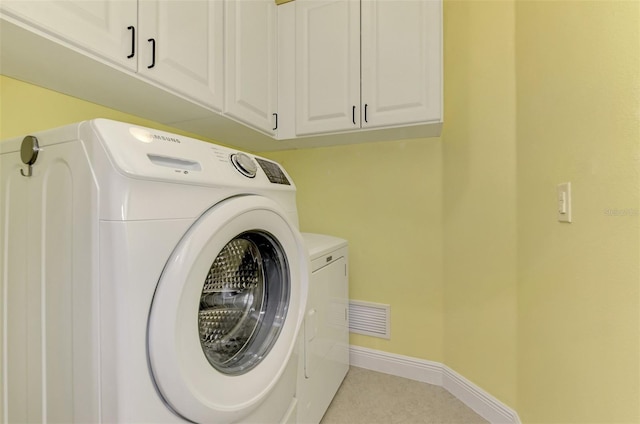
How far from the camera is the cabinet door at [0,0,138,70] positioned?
0.71m

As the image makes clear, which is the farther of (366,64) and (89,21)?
(366,64)

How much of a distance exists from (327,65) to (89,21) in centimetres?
101

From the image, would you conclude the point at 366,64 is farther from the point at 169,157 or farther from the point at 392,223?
the point at 169,157

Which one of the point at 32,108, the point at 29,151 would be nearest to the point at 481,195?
the point at 29,151

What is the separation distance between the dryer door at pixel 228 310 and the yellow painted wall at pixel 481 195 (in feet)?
3.19

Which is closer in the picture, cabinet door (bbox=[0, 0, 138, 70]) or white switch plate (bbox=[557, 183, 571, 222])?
cabinet door (bbox=[0, 0, 138, 70])

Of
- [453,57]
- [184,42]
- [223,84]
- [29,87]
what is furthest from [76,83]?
[453,57]

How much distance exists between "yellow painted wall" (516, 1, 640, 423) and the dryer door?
0.85m

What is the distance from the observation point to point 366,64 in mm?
1433

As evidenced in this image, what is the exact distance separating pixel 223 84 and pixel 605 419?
1.72 meters

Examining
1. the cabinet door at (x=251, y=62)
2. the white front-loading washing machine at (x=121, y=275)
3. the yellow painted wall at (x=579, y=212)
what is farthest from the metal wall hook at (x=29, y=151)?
the yellow painted wall at (x=579, y=212)

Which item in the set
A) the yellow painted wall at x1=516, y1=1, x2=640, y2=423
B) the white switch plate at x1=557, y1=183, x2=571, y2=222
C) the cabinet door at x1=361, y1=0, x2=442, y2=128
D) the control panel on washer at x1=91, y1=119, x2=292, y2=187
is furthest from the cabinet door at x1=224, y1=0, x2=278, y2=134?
the white switch plate at x1=557, y1=183, x2=571, y2=222

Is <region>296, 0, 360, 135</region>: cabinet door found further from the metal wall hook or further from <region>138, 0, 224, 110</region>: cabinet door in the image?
the metal wall hook

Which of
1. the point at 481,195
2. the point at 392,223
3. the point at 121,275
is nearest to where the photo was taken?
the point at 121,275
